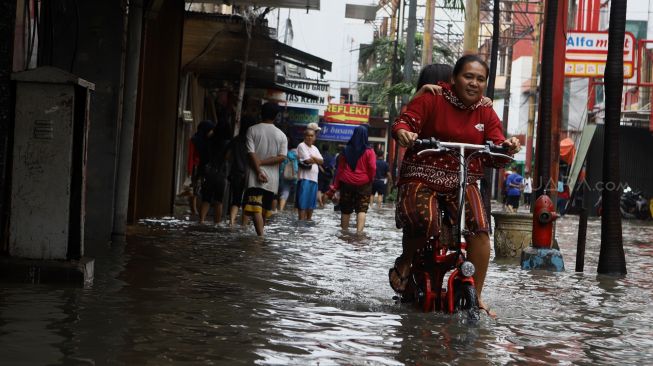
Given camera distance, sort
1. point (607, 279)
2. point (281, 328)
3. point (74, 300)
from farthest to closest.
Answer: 1. point (607, 279)
2. point (74, 300)
3. point (281, 328)

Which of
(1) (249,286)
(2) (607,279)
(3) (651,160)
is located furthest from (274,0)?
(3) (651,160)

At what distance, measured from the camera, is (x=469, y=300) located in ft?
21.8

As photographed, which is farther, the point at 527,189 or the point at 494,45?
the point at 527,189

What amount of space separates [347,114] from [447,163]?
163 ft

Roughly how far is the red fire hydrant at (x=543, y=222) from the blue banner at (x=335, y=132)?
1695 inches

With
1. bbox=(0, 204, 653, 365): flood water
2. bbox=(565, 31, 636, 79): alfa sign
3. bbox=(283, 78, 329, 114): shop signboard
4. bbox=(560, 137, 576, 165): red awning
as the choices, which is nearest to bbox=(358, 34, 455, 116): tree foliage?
bbox=(283, 78, 329, 114): shop signboard

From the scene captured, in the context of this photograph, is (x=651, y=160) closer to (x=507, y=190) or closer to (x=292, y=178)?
(x=507, y=190)

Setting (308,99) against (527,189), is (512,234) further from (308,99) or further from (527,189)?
(527,189)

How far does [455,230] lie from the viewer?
6.94 metres

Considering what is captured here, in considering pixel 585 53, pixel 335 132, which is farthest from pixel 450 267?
pixel 335 132

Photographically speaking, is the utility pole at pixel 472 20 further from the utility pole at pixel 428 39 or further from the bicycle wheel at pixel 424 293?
the bicycle wheel at pixel 424 293

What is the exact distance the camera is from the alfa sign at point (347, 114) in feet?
185

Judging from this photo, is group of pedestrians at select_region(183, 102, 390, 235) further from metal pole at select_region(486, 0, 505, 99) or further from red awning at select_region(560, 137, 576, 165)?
red awning at select_region(560, 137, 576, 165)

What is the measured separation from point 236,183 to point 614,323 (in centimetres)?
848
